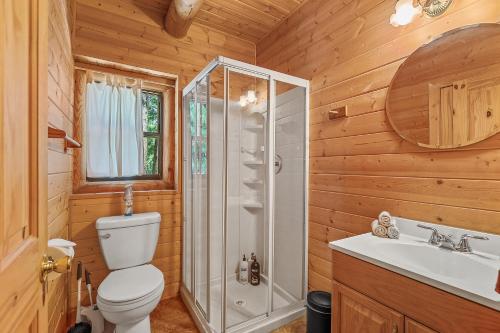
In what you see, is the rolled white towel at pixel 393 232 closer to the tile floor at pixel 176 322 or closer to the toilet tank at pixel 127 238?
the tile floor at pixel 176 322

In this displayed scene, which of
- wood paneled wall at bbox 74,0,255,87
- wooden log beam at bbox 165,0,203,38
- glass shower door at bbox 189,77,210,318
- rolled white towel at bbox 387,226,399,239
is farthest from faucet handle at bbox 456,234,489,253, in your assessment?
wood paneled wall at bbox 74,0,255,87

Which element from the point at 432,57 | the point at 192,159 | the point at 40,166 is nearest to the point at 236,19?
the point at 192,159

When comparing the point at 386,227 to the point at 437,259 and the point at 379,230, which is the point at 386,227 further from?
the point at 437,259

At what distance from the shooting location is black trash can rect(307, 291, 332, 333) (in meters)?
1.51

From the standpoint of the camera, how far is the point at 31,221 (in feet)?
1.93

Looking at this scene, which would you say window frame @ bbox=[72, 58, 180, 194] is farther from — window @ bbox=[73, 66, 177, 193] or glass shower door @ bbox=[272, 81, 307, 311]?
glass shower door @ bbox=[272, 81, 307, 311]

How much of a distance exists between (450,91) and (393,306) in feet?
3.67

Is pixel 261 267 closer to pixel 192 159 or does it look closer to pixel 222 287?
pixel 222 287

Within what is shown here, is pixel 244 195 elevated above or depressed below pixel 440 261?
above

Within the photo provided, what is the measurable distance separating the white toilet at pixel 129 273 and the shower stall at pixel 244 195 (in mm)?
364

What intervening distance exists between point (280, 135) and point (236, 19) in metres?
1.32

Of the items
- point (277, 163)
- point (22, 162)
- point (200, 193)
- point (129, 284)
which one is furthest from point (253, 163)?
point (22, 162)

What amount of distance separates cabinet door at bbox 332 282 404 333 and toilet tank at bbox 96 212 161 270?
1.48 metres

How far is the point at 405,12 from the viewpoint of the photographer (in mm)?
1328
